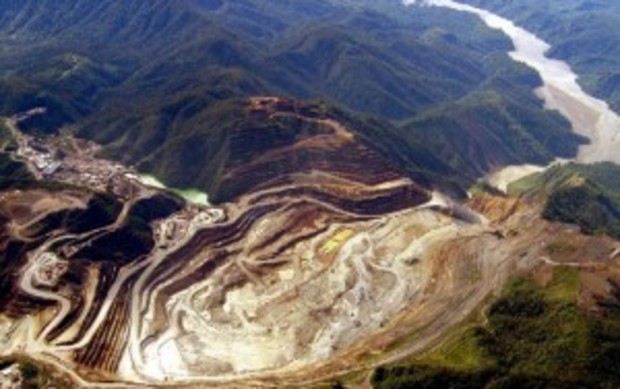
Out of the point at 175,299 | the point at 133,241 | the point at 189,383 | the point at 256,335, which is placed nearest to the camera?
the point at 189,383

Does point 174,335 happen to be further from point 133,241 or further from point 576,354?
point 576,354

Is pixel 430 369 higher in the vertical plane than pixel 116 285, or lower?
higher

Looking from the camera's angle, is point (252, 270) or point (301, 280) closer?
point (301, 280)

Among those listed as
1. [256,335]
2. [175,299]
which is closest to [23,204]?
[175,299]

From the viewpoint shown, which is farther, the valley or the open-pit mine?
the open-pit mine

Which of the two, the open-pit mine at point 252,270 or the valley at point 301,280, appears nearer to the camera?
the valley at point 301,280

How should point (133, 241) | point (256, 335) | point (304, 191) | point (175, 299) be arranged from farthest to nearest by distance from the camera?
point (304, 191) → point (133, 241) → point (175, 299) → point (256, 335)

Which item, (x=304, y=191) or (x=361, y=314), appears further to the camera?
(x=304, y=191)

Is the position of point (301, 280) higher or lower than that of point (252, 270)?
higher
